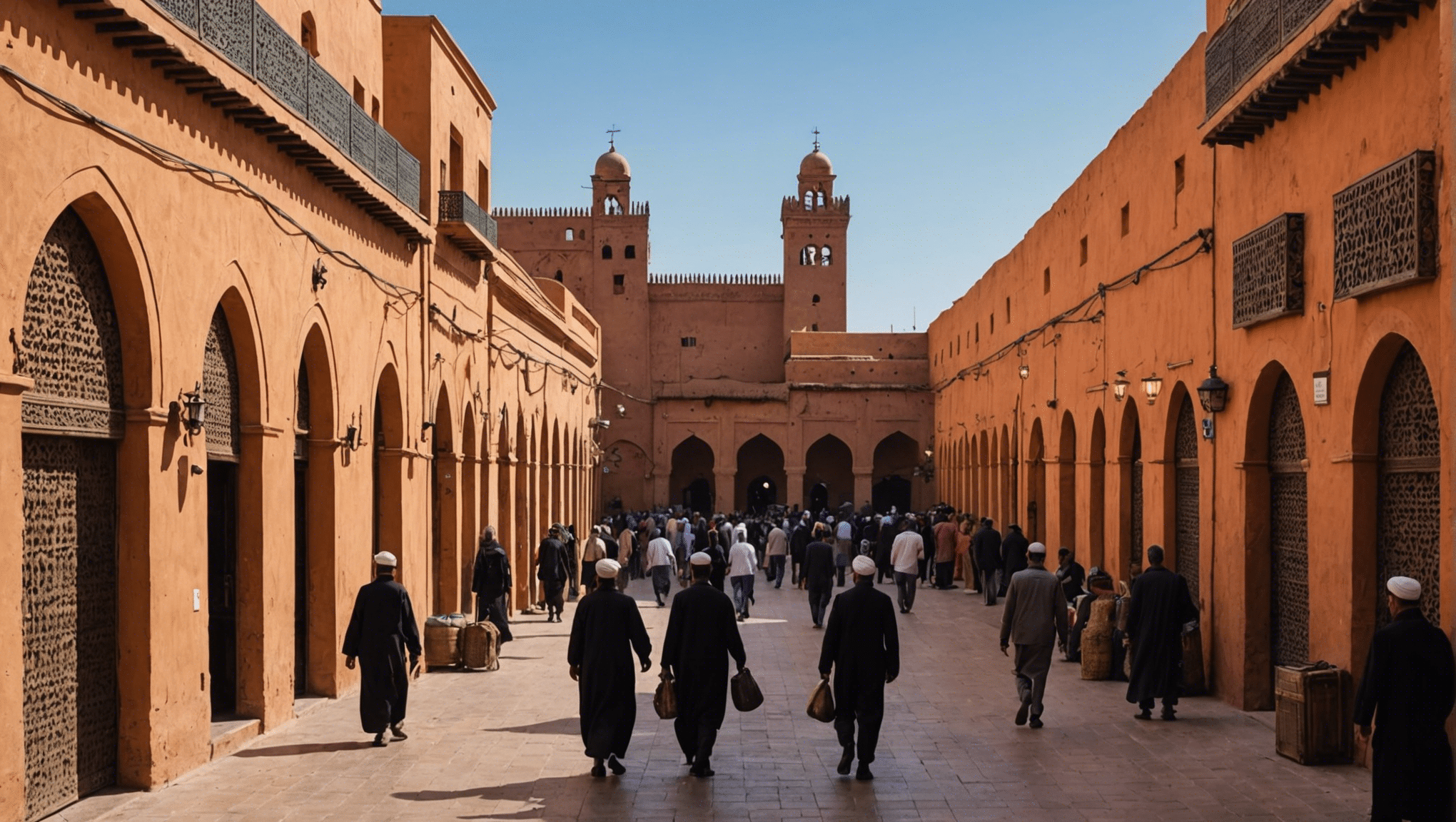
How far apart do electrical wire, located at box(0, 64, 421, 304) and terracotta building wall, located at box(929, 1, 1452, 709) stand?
23.4 feet

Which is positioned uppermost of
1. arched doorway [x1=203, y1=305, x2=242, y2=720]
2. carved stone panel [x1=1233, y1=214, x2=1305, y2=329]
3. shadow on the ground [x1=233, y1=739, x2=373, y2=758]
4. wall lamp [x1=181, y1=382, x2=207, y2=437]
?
carved stone panel [x1=1233, y1=214, x2=1305, y2=329]

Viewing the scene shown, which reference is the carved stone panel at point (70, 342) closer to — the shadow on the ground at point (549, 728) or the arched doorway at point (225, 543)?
the arched doorway at point (225, 543)

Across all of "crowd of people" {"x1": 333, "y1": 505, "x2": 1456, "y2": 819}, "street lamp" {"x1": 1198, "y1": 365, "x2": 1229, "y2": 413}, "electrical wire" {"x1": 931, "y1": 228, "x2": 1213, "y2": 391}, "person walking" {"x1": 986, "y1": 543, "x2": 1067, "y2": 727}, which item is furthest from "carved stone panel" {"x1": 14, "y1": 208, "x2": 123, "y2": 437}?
"electrical wire" {"x1": 931, "y1": 228, "x2": 1213, "y2": 391}

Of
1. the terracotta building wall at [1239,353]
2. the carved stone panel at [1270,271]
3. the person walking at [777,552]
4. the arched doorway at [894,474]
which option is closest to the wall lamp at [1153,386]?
the terracotta building wall at [1239,353]

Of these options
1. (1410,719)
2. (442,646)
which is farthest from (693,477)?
(1410,719)

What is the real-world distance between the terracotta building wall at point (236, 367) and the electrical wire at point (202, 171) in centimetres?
4

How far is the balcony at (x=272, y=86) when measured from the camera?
8.32 meters

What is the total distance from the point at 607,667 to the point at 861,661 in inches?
62.2

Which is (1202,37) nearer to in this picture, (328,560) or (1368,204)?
(1368,204)

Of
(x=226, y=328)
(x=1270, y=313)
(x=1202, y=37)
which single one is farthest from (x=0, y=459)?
(x=1202, y=37)

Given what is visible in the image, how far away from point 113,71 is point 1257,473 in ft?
28.5

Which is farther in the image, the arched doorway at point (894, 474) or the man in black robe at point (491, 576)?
the arched doorway at point (894, 474)

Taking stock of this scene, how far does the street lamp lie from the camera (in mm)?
11914

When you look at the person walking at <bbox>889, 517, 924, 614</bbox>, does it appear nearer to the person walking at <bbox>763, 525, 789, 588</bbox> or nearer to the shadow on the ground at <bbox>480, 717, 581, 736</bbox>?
the person walking at <bbox>763, 525, 789, 588</bbox>
